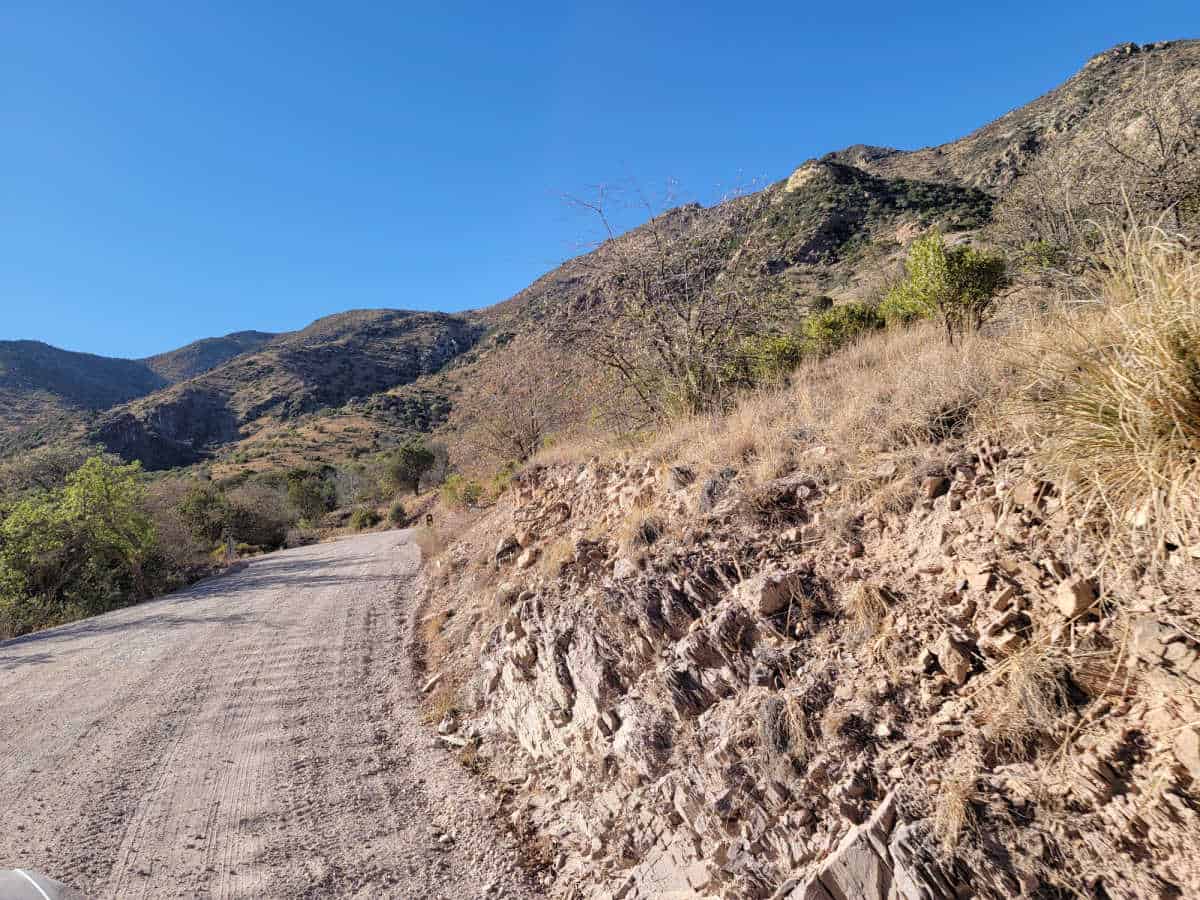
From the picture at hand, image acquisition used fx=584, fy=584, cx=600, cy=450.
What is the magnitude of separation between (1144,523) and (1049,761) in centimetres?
112

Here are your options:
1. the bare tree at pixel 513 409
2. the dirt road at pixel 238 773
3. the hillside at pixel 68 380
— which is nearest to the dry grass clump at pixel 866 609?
the dirt road at pixel 238 773

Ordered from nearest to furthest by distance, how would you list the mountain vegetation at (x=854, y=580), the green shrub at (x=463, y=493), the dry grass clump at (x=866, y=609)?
the mountain vegetation at (x=854, y=580), the dry grass clump at (x=866, y=609), the green shrub at (x=463, y=493)

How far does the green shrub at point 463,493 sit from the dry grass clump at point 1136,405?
12.3 meters

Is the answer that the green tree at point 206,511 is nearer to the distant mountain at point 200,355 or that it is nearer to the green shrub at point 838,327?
the green shrub at point 838,327

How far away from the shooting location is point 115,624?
35.0ft

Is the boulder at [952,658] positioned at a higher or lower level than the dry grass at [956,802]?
higher

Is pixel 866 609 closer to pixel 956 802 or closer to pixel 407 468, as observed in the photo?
pixel 956 802

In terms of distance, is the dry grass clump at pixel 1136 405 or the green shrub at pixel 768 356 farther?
the green shrub at pixel 768 356

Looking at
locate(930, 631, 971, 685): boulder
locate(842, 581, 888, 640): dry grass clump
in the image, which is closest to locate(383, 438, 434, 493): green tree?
locate(842, 581, 888, 640): dry grass clump

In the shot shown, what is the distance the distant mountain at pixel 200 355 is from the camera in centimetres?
10369

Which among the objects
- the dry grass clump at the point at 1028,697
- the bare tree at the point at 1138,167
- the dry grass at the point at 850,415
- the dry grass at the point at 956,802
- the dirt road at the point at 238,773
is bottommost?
the dirt road at the point at 238,773

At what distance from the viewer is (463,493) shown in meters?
15.7

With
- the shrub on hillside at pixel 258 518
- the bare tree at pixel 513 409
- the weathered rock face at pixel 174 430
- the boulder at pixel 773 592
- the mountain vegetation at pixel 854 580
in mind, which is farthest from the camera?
the weathered rock face at pixel 174 430

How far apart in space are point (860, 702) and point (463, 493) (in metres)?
13.6
